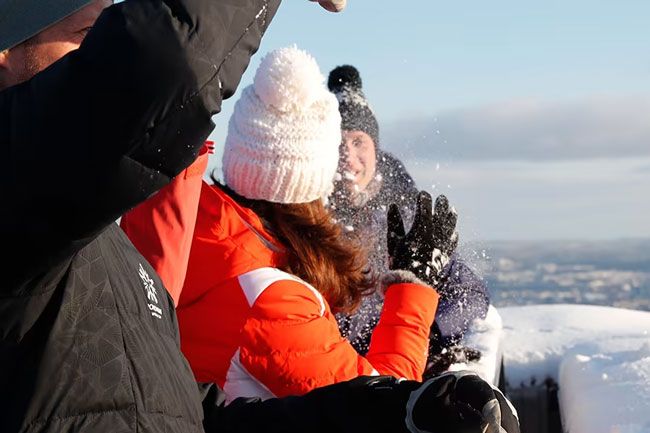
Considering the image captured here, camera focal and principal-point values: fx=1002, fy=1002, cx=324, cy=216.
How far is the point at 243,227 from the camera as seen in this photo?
104 inches

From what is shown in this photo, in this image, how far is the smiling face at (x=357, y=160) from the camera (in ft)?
13.1

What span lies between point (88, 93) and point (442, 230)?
2.36m

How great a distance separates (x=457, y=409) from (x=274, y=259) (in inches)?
37.8

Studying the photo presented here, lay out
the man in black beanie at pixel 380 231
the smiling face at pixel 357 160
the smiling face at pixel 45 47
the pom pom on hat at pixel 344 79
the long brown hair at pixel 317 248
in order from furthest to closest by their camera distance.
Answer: the pom pom on hat at pixel 344 79 < the smiling face at pixel 357 160 < the man in black beanie at pixel 380 231 < the long brown hair at pixel 317 248 < the smiling face at pixel 45 47

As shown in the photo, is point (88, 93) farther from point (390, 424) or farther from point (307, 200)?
point (307, 200)

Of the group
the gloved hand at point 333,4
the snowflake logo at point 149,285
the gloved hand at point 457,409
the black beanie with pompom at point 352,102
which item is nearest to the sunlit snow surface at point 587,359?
the black beanie with pompom at point 352,102

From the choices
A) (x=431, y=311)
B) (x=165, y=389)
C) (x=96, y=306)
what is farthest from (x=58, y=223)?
(x=431, y=311)

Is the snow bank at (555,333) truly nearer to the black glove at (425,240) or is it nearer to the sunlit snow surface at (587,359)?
the sunlit snow surface at (587,359)

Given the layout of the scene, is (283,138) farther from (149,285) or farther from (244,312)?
(149,285)

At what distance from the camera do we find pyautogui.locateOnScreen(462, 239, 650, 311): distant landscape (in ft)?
109

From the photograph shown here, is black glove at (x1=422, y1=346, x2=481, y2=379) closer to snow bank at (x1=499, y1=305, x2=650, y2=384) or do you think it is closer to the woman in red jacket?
snow bank at (x1=499, y1=305, x2=650, y2=384)

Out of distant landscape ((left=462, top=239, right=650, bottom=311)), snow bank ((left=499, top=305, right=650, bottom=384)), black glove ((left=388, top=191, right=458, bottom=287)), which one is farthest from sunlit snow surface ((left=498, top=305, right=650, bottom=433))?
distant landscape ((left=462, top=239, right=650, bottom=311))

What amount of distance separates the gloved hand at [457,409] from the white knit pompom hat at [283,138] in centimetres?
106

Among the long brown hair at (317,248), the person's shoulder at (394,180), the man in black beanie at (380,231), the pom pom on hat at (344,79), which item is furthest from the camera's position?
the pom pom on hat at (344,79)
